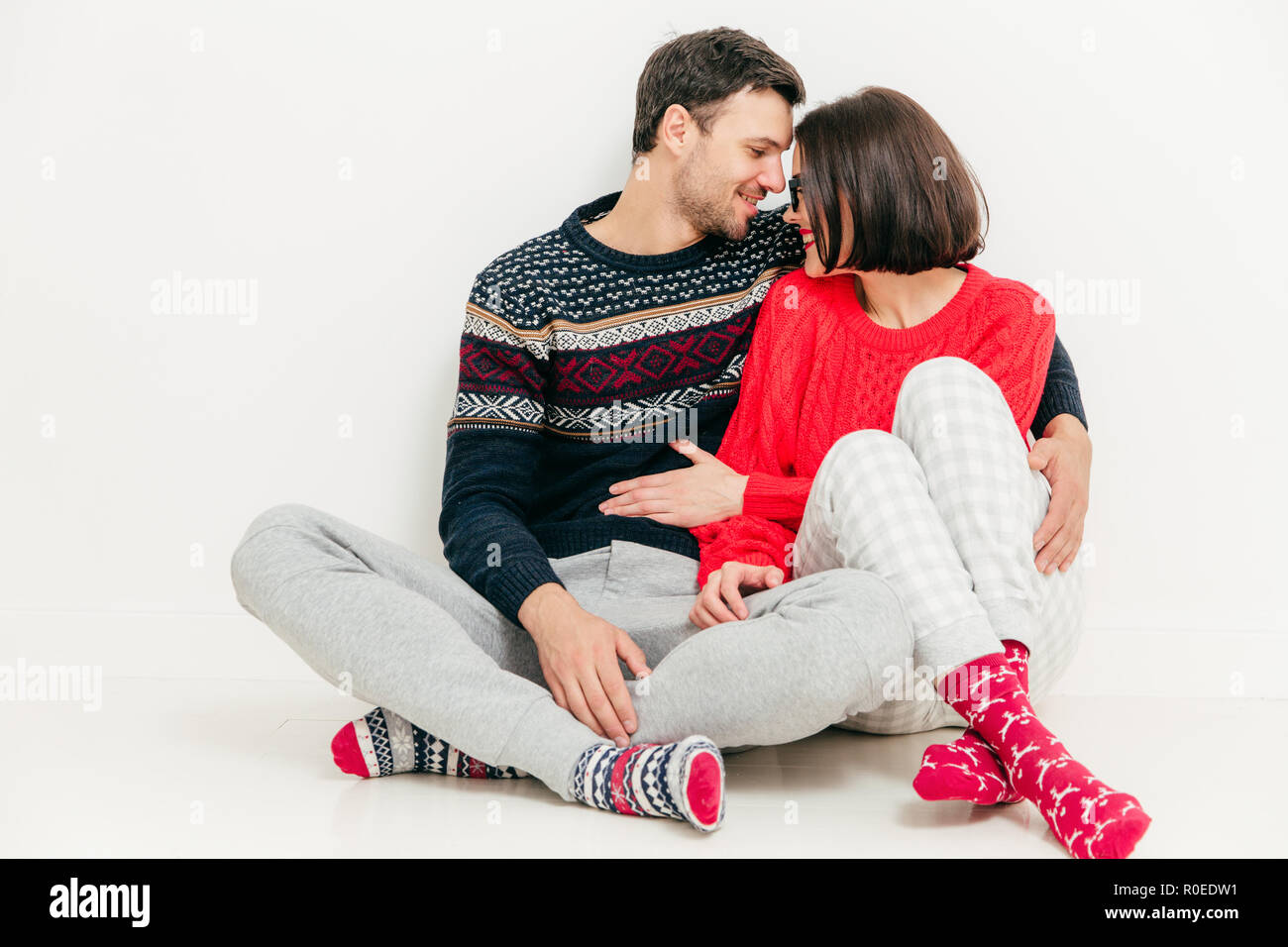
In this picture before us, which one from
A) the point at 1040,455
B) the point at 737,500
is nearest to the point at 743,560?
the point at 737,500

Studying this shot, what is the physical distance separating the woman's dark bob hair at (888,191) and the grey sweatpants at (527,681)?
43 cm

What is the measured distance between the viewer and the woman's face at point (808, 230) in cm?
127

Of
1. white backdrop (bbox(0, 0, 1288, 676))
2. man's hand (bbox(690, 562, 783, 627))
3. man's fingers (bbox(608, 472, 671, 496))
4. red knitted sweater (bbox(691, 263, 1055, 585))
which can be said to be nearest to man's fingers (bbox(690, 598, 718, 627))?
man's hand (bbox(690, 562, 783, 627))

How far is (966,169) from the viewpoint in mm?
1332

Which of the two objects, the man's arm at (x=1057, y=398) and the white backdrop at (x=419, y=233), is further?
the white backdrop at (x=419, y=233)

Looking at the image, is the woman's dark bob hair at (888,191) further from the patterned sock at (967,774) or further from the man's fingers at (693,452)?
the patterned sock at (967,774)

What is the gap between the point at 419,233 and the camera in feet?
5.23

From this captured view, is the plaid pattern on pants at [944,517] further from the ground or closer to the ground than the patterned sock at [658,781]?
further from the ground

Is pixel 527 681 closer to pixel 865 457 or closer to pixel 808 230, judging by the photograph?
pixel 865 457

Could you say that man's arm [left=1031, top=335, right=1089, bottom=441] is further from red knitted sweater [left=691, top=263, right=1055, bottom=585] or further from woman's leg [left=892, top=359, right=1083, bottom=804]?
woman's leg [left=892, top=359, right=1083, bottom=804]

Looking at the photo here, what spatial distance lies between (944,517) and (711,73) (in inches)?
27.1

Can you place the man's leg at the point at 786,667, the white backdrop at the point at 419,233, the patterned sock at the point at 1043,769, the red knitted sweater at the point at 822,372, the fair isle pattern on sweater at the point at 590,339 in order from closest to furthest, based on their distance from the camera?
the patterned sock at the point at 1043,769 → the man's leg at the point at 786,667 → the red knitted sweater at the point at 822,372 → the fair isle pattern on sweater at the point at 590,339 → the white backdrop at the point at 419,233

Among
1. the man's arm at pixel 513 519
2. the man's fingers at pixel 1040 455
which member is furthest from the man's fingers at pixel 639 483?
the man's fingers at pixel 1040 455
